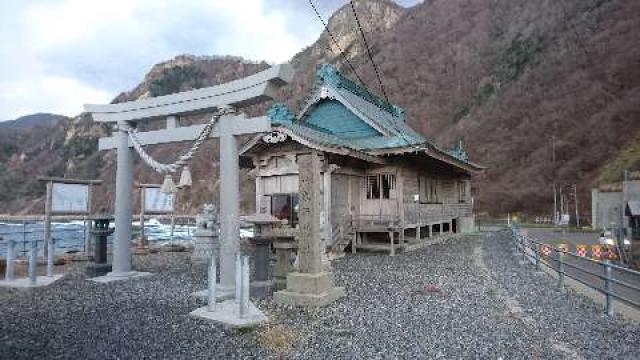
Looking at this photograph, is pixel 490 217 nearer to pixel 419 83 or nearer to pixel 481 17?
pixel 419 83

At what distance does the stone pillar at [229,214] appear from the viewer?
26.7 feet

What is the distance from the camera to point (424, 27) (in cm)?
9238

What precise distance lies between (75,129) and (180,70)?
32391 millimetres

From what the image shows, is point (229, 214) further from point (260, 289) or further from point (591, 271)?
point (591, 271)

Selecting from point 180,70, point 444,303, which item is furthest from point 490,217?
point 180,70

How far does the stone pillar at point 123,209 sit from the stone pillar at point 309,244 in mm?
4770

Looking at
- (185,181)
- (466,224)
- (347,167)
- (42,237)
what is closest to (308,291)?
(185,181)

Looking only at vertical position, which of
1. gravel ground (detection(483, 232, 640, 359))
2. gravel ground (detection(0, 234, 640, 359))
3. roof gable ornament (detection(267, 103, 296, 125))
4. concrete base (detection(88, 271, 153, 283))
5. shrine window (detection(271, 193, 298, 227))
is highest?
roof gable ornament (detection(267, 103, 296, 125))

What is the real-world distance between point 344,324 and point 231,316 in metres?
1.74

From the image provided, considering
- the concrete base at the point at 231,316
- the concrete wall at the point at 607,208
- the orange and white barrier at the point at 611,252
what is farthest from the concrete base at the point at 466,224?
the concrete base at the point at 231,316

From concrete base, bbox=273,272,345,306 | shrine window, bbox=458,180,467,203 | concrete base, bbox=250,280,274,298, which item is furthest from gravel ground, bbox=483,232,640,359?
shrine window, bbox=458,180,467,203

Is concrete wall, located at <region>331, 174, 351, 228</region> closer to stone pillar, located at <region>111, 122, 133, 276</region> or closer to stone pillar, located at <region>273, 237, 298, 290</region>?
stone pillar, located at <region>273, 237, 298, 290</region>

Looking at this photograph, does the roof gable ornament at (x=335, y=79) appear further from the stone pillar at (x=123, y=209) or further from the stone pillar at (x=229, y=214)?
the stone pillar at (x=229, y=214)

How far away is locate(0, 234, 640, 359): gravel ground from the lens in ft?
16.6
